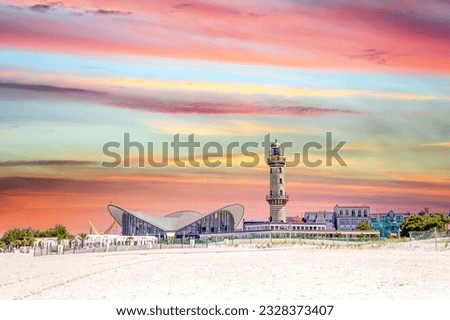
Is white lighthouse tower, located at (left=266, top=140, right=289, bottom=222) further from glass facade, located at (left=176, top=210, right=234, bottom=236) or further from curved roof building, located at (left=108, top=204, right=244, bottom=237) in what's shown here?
glass facade, located at (left=176, top=210, right=234, bottom=236)

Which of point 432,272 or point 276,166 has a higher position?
point 276,166

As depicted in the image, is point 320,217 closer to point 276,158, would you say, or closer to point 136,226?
point 276,158

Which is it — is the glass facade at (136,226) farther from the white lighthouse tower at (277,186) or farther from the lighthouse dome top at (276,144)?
the lighthouse dome top at (276,144)

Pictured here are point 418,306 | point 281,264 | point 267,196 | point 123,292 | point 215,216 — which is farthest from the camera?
point 215,216

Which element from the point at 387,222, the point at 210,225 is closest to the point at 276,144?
the point at 210,225

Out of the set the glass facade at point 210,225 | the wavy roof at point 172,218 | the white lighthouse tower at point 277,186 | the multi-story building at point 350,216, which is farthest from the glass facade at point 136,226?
the multi-story building at point 350,216

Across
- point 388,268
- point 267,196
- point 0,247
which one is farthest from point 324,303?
point 267,196

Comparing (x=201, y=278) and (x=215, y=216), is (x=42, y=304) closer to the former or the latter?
(x=201, y=278)
